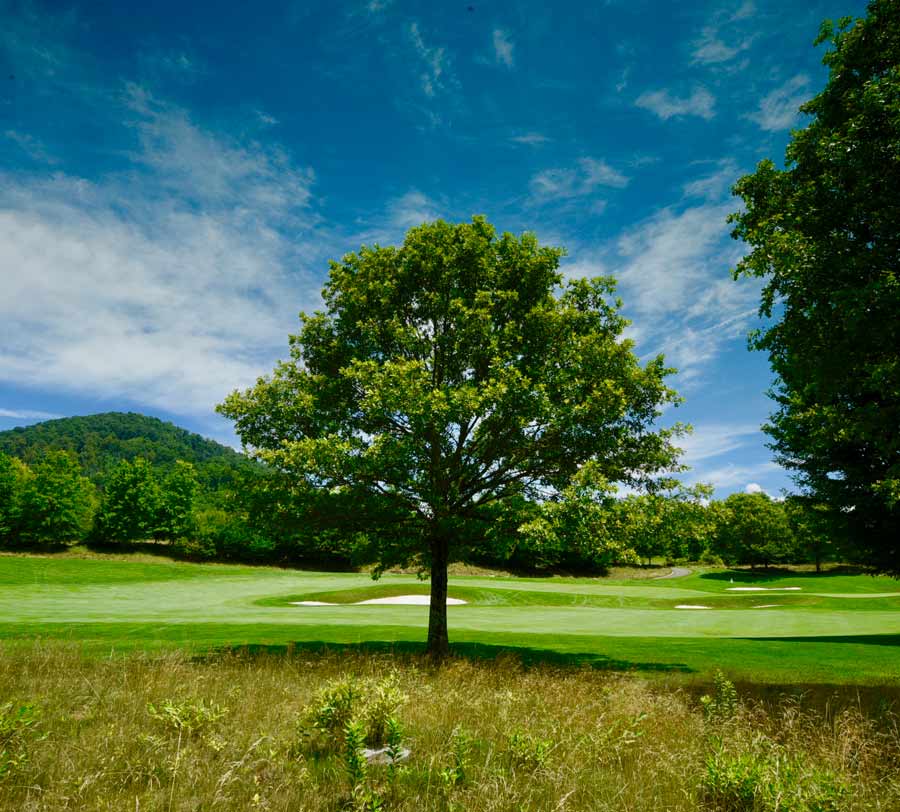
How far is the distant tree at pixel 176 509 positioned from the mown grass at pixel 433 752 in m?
72.2

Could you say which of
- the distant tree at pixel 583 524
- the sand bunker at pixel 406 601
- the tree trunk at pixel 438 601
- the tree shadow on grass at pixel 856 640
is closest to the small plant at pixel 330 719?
the distant tree at pixel 583 524

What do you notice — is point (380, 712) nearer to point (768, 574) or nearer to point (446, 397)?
point (446, 397)

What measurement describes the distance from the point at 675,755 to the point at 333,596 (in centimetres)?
3948

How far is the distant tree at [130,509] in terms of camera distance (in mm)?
71500

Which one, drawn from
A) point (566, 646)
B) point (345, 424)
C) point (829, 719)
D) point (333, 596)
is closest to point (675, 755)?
point (829, 719)

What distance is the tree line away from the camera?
13.0 metres

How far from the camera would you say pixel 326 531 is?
52.9 feet

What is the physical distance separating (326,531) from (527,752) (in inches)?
417

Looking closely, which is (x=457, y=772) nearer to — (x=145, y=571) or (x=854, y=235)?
(x=854, y=235)

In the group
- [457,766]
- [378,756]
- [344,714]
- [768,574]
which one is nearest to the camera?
[457,766]

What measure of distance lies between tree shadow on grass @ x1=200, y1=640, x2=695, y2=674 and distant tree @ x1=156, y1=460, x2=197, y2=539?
65.3 meters

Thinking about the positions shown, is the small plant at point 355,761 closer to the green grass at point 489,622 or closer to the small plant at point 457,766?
the small plant at point 457,766

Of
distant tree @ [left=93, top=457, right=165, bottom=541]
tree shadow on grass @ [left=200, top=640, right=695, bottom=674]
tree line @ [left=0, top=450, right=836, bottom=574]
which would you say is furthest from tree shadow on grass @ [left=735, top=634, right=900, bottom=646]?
distant tree @ [left=93, top=457, right=165, bottom=541]

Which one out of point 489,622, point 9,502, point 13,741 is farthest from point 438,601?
point 9,502
